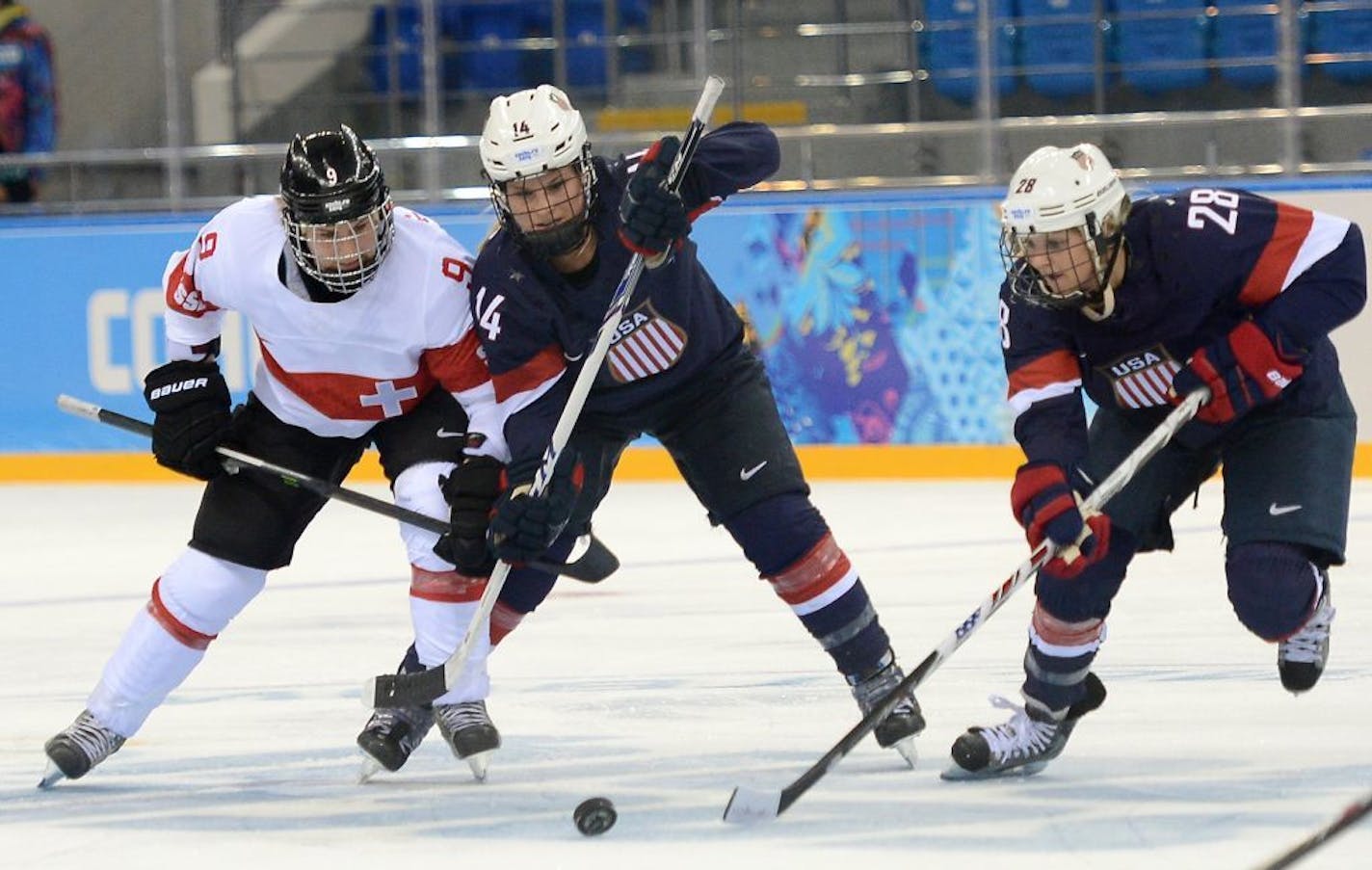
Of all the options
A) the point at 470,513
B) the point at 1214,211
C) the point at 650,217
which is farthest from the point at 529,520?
the point at 1214,211

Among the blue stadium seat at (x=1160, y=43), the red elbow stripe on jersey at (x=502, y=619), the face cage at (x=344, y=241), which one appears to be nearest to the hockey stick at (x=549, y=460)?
the red elbow stripe on jersey at (x=502, y=619)

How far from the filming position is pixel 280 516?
11.5 feet

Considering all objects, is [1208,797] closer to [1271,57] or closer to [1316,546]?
[1316,546]

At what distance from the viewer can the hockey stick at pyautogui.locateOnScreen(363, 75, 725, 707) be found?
3.38m

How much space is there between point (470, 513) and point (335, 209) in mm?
505

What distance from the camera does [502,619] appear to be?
3.67 metres

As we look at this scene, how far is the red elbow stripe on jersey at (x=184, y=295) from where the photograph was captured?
3.51m

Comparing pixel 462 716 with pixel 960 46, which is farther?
pixel 960 46

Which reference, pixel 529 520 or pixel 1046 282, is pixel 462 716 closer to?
pixel 529 520

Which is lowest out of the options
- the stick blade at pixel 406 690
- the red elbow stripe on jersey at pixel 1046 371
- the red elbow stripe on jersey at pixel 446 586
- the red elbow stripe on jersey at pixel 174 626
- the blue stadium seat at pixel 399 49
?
the stick blade at pixel 406 690

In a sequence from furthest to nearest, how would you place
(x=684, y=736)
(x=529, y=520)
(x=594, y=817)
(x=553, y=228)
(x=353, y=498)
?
(x=684, y=736), (x=353, y=498), (x=553, y=228), (x=529, y=520), (x=594, y=817)

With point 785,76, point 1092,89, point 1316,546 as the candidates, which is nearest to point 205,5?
point 785,76

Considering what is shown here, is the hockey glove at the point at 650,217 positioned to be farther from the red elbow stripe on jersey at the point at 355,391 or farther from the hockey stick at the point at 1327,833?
the hockey stick at the point at 1327,833

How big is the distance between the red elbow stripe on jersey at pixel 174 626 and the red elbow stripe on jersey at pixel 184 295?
1.45 ft
